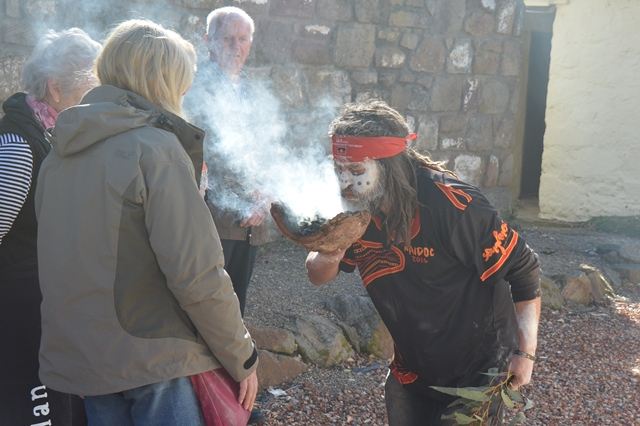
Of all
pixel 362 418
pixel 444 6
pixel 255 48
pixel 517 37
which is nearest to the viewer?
pixel 362 418

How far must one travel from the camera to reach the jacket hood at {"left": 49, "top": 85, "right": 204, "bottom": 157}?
2.07 m

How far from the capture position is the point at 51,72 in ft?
9.04

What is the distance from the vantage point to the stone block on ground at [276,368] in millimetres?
4172

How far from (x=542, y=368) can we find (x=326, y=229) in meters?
2.68

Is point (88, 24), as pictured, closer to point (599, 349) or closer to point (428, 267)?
point (428, 267)

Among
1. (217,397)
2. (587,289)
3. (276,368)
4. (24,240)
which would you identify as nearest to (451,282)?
(217,397)

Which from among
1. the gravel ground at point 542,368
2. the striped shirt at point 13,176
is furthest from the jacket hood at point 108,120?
the gravel ground at point 542,368

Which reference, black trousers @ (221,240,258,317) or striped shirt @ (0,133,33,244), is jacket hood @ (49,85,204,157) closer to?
striped shirt @ (0,133,33,244)

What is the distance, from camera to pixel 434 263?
8.44 ft

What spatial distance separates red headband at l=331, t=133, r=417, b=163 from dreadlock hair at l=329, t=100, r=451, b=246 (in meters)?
0.02

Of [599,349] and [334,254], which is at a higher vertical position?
[334,254]

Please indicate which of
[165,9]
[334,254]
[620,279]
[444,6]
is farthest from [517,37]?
[334,254]

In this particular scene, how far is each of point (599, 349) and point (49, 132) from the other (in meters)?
3.92

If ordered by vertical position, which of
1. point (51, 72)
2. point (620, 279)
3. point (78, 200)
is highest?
point (51, 72)
